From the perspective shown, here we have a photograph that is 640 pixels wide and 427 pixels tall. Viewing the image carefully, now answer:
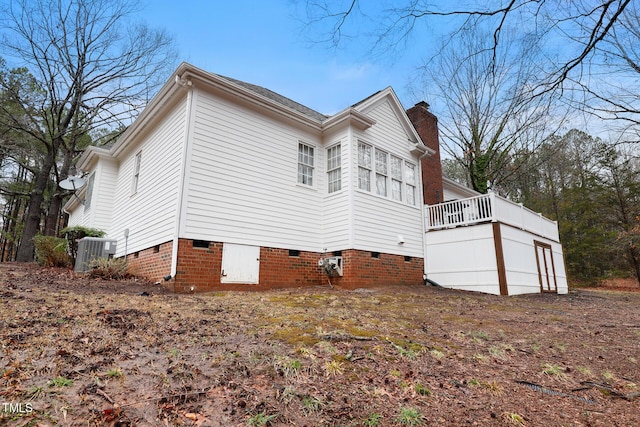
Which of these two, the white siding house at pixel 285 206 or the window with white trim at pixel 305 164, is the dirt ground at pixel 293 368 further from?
the window with white trim at pixel 305 164

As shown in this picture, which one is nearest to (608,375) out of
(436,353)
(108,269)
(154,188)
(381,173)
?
(436,353)

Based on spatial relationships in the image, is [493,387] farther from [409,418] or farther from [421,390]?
[409,418]

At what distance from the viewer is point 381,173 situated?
431 inches

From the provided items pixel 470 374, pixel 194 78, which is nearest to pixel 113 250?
pixel 194 78

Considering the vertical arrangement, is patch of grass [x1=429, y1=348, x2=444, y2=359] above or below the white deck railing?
below

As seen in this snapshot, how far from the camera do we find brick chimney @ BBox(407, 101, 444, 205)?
1416 cm

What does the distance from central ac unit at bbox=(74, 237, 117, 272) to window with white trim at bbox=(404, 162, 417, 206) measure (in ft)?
31.1

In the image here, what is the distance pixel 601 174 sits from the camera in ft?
70.5

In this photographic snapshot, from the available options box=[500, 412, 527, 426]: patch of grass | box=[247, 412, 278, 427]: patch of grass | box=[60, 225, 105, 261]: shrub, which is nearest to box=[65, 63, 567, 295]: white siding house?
box=[60, 225, 105, 261]: shrub

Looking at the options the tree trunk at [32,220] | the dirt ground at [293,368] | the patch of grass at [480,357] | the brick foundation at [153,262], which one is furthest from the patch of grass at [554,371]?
the tree trunk at [32,220]

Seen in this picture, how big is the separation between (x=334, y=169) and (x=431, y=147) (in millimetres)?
6489

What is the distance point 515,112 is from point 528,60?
567mm

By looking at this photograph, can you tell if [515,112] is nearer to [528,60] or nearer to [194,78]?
[528,60]

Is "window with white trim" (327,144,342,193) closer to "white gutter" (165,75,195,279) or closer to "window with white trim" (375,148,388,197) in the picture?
"window with white trim" (375,148,388,197)
